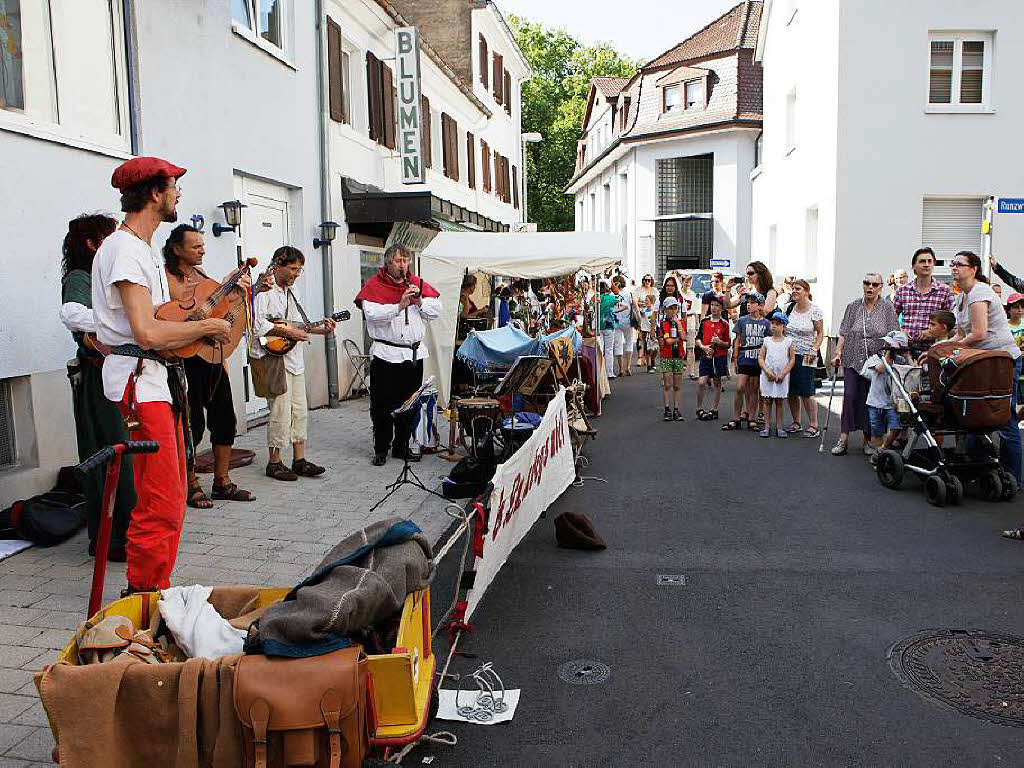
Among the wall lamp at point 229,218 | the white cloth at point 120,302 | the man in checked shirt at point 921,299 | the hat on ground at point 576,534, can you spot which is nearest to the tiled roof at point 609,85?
the man in checked shirt at point 921,299

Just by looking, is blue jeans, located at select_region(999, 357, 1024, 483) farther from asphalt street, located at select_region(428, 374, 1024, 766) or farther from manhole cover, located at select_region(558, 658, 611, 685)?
manhole cover, located at select_region(558, 658, 611, 685)

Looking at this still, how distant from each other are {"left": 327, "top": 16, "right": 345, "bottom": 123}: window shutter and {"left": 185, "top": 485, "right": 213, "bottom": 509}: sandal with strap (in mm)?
8199

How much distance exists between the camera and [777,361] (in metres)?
11.0

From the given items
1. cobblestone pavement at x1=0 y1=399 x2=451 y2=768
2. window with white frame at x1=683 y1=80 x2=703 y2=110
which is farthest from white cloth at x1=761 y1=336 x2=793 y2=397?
window with white frame at x1=683 y1=80 x2=703 y2=110

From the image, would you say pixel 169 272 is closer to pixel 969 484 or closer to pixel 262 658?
pixel 262 658

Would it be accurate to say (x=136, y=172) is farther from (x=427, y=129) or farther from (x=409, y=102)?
(x=427, y=129)

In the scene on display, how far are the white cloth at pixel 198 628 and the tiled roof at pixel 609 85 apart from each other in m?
44.5

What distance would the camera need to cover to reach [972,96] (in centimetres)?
1841

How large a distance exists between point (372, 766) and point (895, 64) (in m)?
18.5

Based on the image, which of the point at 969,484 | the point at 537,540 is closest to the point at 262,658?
the point at 537,540

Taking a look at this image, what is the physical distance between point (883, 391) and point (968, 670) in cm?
532

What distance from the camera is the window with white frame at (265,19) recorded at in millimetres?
11156

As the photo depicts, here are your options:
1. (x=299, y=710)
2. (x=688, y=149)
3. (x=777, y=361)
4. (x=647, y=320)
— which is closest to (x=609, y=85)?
(x=688, y=149)

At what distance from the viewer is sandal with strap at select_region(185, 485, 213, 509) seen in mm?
7215
